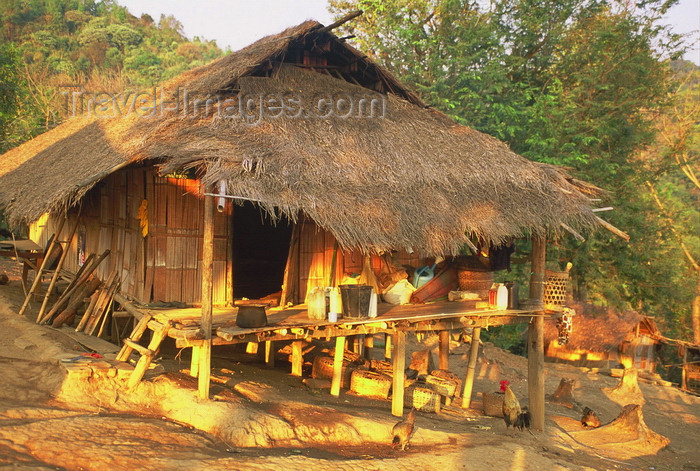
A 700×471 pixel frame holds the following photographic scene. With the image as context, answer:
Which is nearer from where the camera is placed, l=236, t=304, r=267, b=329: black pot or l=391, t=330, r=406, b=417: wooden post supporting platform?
l=236, t=304, r=267, b=329: black pot

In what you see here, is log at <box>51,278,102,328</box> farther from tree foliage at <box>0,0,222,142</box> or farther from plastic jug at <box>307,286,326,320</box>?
tree foliage at <box>0,0,222,142</box>

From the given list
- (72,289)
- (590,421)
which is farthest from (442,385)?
(72,289)

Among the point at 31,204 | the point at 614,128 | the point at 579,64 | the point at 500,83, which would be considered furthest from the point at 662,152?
the point at 31,204

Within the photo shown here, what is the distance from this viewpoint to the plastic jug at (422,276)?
9.91m

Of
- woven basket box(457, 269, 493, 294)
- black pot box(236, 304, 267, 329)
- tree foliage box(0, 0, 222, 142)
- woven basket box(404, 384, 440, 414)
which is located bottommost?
woven basket box(404, 384, 440, 414)

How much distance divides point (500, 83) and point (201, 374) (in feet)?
49.5

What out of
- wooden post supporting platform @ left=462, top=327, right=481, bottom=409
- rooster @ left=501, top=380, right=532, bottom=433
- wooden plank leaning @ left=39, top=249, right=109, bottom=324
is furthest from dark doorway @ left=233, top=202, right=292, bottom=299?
rooster @ left=501, top=380, right=532, bottom=433

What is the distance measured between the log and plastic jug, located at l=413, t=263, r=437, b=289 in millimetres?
5580

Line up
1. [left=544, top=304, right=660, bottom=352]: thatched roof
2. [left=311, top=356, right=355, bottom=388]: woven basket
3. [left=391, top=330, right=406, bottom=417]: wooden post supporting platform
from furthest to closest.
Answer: [left=544, top=304, right=660, bottom=352]: thatched roof
[left=311, top=356, right=355, bottom=388]: woven basket
[left=391, top=330, right=406, bottom=417]: wooden post supporting platform

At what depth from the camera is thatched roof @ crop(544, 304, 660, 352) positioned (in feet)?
56.7

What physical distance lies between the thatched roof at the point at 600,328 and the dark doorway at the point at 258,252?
29.3 ft

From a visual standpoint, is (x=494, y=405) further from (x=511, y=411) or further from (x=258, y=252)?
(x=258, y=252)

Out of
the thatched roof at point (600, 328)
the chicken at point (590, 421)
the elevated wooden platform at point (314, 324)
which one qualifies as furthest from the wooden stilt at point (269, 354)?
the thatched roof at point (600, 328)

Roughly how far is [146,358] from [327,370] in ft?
11.8
